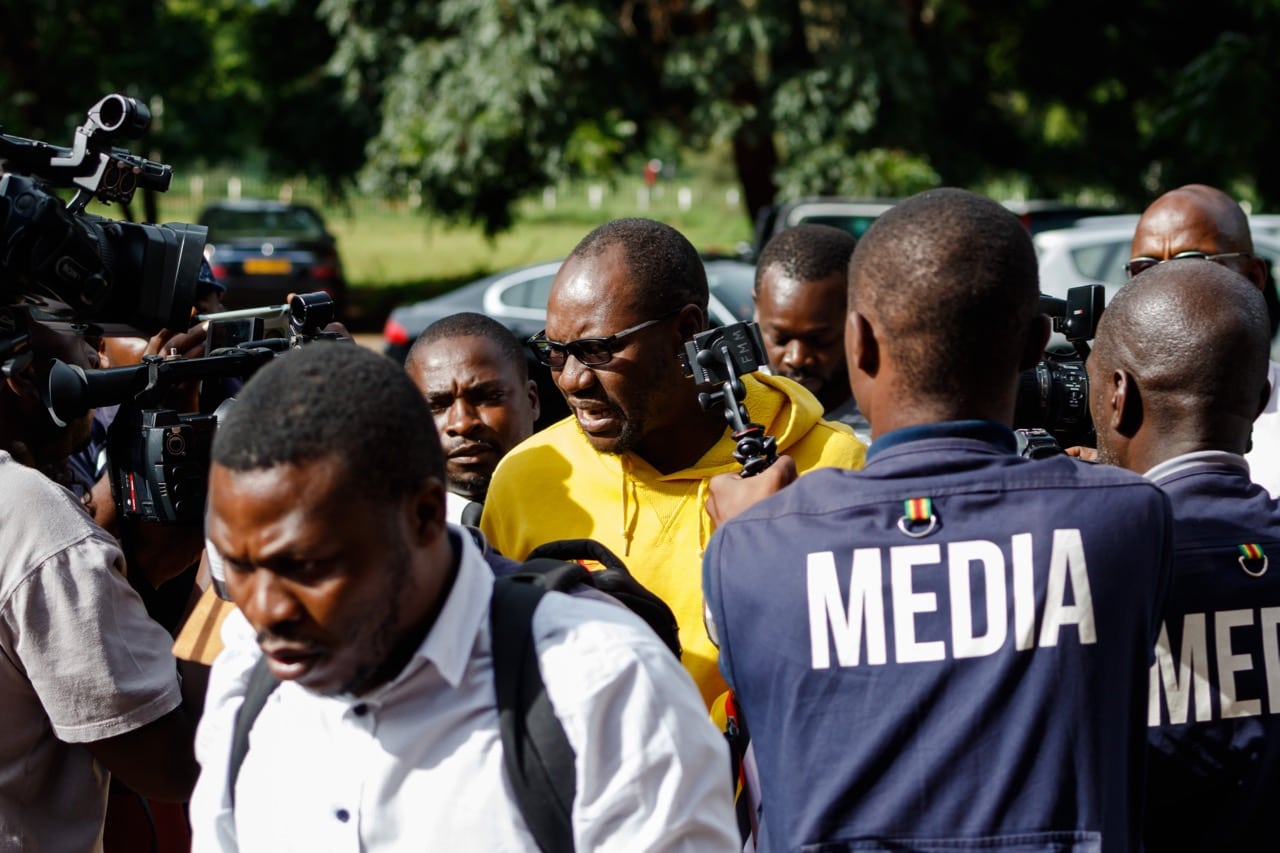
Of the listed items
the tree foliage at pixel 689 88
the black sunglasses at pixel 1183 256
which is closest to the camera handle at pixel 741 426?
the black sunglasses at pixel 1183 256

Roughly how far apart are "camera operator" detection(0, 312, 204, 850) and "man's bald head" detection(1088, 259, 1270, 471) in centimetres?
179

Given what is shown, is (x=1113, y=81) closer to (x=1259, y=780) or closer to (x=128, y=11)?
(x=128, y=11)

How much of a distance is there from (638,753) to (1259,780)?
116 cm

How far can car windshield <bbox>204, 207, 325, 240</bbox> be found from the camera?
17.8 meters

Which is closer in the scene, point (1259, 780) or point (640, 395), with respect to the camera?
point (1259, 780)

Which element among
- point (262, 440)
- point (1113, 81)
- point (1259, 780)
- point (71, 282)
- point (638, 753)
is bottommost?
point (1259, 780)

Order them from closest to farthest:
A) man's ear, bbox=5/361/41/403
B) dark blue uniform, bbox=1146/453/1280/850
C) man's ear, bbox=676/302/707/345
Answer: dark blue uniform, bbox=1146/453/1280/850 → man's ear, bbox=5/361/41/403 → man's ear, bbox=676/302/707/345

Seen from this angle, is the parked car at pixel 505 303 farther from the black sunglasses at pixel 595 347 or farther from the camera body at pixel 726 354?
the camera body at pixel 726 354

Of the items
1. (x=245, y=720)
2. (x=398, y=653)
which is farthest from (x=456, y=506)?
(x=398, y=653)

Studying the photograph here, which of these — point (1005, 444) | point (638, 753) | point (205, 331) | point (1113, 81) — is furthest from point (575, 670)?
point (1113, 81)

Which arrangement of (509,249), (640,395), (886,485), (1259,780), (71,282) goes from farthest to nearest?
(509,249) → (640,395) → (71,282) → (1259,780) → (886,485)

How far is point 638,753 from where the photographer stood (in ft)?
5.70

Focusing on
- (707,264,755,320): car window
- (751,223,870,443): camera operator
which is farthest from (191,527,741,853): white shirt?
(707,264,755,320): car window

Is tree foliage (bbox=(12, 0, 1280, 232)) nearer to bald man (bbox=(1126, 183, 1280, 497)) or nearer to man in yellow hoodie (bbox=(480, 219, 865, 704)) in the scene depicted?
bald man (bbox=(1126, 183, 1280, 497))
